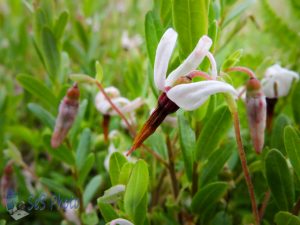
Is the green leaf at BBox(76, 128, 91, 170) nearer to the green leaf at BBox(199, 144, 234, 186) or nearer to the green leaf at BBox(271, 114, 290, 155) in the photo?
the green leaf at BBox(199, 144, 234, 186)

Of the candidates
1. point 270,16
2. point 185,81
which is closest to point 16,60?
point 270,16

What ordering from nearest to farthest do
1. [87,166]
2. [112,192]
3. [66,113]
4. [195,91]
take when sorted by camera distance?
[195,91] → [112,192] → [66,113] → [87,166]

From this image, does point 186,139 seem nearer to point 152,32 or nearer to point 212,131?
point 212,131

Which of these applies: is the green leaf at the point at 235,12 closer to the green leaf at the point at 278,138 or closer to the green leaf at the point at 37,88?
the green leaf at the point at 278,138

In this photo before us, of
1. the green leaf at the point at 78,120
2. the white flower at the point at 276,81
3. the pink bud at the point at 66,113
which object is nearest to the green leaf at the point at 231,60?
the white flower at the point at 276,81

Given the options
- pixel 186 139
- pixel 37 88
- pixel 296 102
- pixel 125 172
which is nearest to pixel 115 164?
pixel 125 172
